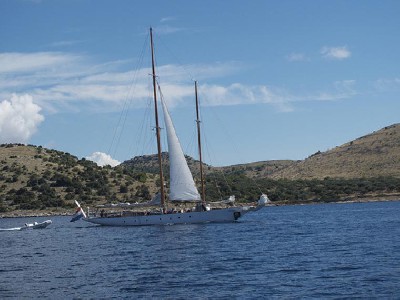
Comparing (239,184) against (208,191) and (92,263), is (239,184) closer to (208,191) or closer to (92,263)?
(208,191)

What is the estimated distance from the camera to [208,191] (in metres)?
123

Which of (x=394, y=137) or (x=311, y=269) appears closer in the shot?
(x=311, y=269)

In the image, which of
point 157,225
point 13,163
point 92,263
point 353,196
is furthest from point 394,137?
point 92,263

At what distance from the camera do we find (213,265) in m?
37.8

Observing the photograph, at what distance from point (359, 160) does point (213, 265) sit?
131m

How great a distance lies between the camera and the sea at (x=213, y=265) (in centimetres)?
2969

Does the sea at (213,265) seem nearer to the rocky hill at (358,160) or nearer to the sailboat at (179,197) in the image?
the sailboat at (179,197)

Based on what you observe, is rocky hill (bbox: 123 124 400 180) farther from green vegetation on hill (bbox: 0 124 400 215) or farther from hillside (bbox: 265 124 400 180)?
green vegetation on hill (bbox: 0 124 400 215)

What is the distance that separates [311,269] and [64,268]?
15.4 m

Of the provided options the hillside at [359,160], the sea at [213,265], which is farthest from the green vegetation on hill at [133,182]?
the sea at [213,265]

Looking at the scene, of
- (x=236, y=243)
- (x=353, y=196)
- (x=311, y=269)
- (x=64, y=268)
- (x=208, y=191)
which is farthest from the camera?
(x=353, y=196)

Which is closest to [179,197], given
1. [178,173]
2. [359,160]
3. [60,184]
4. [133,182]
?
[178,173]

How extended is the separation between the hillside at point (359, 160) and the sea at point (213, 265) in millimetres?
92065

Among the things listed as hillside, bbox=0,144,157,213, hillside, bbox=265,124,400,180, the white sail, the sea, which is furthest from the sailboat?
hillside, bbox=265,124,400,180
